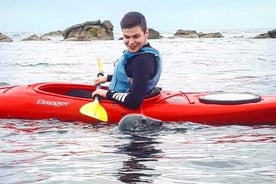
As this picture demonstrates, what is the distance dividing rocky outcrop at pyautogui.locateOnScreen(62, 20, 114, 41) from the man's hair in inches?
1812

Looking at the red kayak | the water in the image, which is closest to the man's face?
the red kayak

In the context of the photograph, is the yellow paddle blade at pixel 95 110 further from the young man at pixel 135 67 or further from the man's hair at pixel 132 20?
the man's hair at pixel 132 20

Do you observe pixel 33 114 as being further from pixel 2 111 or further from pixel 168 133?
pixel 168 133

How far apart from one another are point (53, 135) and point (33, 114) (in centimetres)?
96

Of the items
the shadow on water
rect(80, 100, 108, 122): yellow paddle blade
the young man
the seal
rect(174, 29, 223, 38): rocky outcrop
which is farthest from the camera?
rect(174, 29, 223, 38): rocky outcrop

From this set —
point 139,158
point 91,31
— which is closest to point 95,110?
point 139,158

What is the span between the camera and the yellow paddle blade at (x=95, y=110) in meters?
6.04

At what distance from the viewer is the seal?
18.8 feet

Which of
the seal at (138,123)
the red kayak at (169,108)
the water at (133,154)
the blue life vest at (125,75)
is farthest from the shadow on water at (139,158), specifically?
the blue life vest at (125,75)

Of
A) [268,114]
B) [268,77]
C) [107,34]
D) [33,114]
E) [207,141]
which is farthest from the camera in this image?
[107,34]

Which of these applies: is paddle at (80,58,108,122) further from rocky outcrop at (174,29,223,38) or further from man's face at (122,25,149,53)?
A: rocky outcrop at (174,29,223,38)

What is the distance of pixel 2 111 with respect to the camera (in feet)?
21.7

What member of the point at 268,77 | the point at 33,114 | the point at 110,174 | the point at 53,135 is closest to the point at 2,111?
the point at 33,114

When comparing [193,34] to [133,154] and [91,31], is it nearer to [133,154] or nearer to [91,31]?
[91,31]
